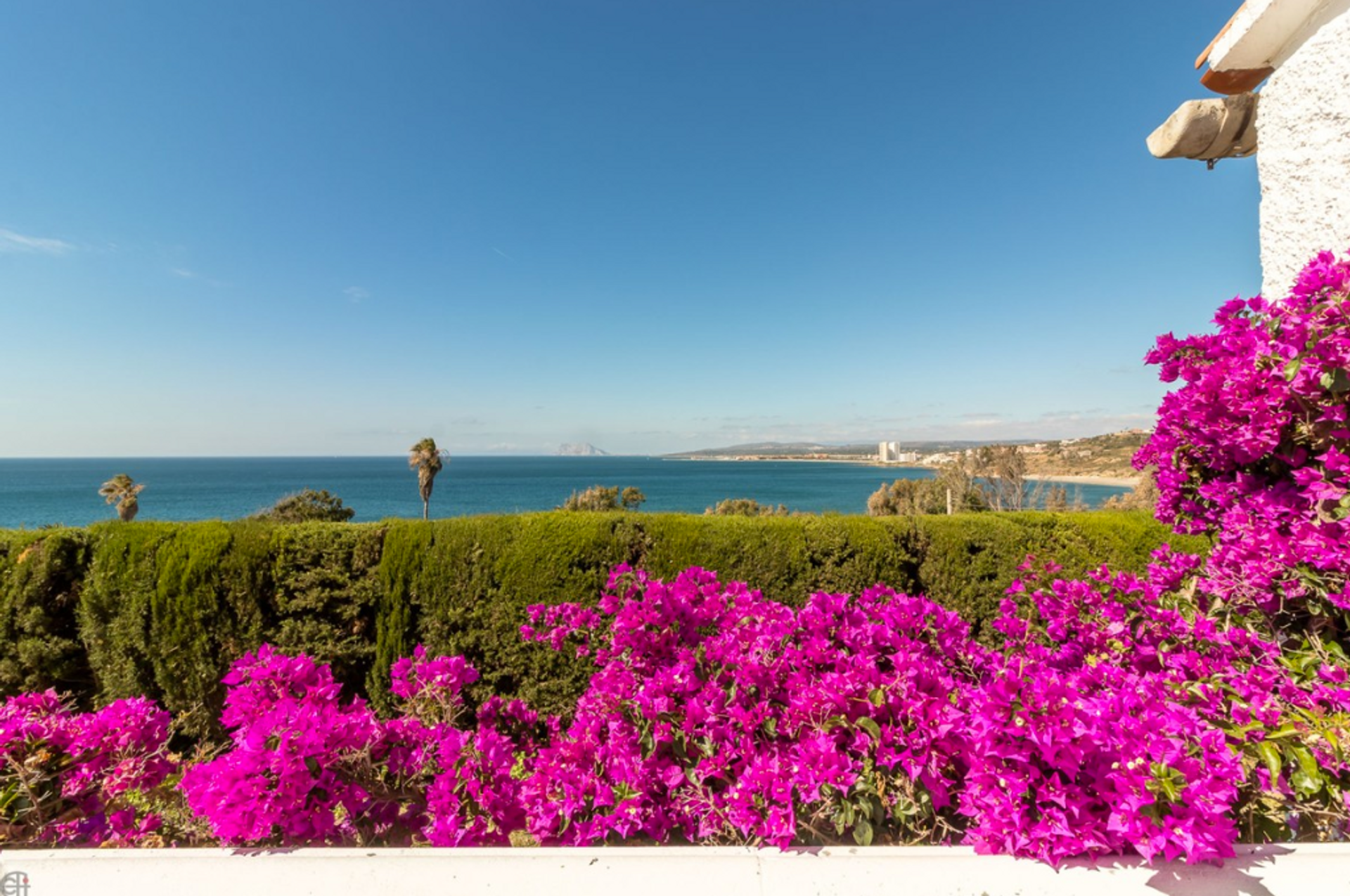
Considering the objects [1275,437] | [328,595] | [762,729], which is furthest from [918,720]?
[328,595]

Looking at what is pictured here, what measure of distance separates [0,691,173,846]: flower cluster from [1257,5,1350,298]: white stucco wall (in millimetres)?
5141

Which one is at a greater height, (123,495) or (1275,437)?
(1275,437)

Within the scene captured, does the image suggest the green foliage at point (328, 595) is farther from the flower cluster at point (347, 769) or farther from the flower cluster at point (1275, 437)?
the flower cluster at point (1275, 437)

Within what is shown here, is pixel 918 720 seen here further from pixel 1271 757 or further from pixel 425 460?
pixel 425 460

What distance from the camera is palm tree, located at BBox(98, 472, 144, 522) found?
50.6 feet

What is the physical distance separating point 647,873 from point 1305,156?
4030 mm

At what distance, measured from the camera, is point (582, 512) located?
405cm

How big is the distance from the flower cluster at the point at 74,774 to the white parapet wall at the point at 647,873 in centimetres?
36

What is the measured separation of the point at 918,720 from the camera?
150cm

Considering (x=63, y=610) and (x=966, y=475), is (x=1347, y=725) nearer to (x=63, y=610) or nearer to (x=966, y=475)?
(x=63, y=610)

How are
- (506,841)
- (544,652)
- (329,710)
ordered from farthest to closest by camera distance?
(544,652) < (506,841) < (329,710)

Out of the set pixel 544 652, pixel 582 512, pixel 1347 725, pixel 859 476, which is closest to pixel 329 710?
pixel 544 652

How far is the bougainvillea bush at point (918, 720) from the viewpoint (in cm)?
135

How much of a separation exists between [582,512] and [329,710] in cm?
241
